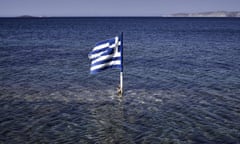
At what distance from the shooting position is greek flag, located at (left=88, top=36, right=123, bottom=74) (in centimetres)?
1845

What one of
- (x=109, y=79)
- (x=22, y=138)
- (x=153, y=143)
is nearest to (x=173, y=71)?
(x=109, y=79)

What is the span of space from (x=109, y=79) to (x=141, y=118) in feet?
35.1

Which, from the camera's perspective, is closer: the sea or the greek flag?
the sea

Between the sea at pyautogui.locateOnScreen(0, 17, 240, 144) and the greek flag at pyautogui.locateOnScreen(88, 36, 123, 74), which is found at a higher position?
the greek flag at pyautogui.locateOnScreen(88, 36, 123, 74)

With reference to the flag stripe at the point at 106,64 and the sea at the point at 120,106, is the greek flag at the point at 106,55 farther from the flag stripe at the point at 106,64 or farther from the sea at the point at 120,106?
the sea at the point at 120,106

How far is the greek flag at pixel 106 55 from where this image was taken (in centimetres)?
1845

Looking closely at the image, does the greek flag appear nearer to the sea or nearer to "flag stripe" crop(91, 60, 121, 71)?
"flag stripe" crop(91, 60, 121, 71)

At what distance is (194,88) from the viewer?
23938 mm

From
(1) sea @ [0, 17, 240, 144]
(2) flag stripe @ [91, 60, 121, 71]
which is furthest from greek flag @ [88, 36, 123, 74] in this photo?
(1) sea @ [0, 17, 240, 144]

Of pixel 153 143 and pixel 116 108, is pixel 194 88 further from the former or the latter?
pixel 153 143

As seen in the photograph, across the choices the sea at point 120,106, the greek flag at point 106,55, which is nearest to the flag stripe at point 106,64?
the greek flag at point 106,55

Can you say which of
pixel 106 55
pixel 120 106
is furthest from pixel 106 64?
pixel 120 106

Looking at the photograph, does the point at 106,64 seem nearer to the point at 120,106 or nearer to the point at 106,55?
the point at 106,55

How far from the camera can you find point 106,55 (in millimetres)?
18516
